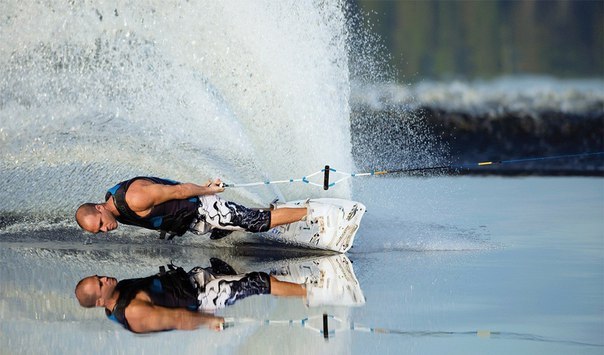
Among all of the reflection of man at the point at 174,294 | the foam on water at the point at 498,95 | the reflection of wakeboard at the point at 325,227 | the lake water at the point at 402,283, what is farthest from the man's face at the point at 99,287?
the foam on water at the point at 498,95

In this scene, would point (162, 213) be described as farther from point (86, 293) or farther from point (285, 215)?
point (86, 293)

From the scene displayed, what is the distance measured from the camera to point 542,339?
309 inches

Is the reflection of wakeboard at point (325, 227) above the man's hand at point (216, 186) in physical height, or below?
below

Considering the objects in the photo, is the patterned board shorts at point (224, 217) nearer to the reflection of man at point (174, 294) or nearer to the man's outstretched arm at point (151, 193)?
the man's outstretched arm at point (151, 193)

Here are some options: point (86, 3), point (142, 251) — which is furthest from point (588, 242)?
point (86, 3)

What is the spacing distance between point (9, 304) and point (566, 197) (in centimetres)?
762

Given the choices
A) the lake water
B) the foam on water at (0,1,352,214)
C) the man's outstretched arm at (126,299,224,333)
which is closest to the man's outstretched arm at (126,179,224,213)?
the lake water

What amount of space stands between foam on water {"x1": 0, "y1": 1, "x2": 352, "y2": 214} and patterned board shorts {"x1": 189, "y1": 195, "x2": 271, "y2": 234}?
4.34ft

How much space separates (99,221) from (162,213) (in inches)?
23.6

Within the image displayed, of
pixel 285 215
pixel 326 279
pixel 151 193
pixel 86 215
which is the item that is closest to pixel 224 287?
pixel 326 279

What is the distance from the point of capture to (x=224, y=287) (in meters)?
9.48

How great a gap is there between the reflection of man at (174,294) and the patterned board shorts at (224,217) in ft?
1.35

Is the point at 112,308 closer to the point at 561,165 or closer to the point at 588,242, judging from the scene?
the point at 588,242

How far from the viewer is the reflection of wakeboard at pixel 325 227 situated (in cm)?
1088
